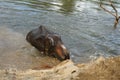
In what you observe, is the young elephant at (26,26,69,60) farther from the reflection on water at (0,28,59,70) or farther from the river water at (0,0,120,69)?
the river water at (0,0,120,69)

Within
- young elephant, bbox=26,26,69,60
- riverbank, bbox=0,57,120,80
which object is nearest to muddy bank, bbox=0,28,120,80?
riverbank, bbox=0,57,120,80

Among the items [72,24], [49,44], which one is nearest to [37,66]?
[49,44]

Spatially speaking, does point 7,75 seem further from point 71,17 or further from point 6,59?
point 71,17

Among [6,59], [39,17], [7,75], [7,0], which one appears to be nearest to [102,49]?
[6,59]

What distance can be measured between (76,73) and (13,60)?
4264 mm

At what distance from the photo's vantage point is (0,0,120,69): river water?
10307 millimetres

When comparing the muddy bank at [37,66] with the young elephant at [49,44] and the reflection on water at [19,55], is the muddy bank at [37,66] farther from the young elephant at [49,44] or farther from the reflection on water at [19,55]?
the young elephant at [49,44]

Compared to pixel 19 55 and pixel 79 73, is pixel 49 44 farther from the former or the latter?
pixel 79 73

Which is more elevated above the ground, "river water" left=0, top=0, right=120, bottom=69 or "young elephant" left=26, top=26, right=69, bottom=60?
"young elephant" left=26, top=26, right=69, bottom=60

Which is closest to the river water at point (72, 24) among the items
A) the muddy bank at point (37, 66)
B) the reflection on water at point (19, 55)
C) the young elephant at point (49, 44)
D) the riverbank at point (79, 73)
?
the reflection on water at point (19, 55)

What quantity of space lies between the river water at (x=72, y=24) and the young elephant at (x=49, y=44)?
2.73ft

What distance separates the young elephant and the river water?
83 centimetres

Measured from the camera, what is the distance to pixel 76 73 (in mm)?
4414

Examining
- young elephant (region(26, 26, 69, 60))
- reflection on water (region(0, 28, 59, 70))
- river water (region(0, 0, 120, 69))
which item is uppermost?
young elephant (region(26, 26, 69, 60))
